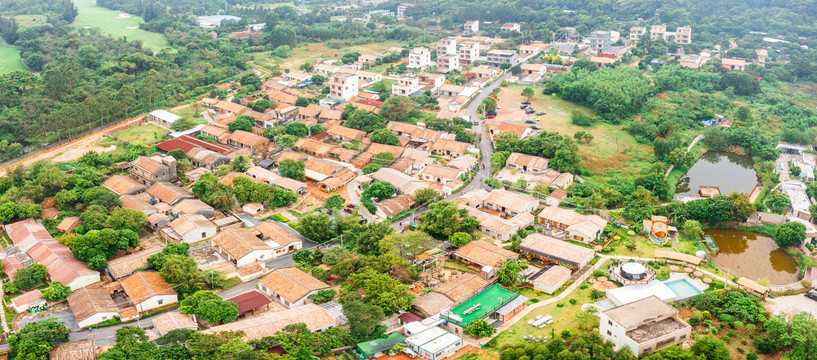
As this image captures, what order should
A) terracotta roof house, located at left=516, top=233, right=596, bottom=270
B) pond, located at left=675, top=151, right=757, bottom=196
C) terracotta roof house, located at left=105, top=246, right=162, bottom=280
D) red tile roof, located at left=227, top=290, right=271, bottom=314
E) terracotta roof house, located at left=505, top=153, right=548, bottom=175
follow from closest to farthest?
red tile roof, located at left=227, top=290, right=271, bottom=314 < terracotta roof house, located at left=105, top=246, right=162, bottom=280 < terracotta roof house, located at left=516, top=233, right=596, bottom=270 < terracotta roof house, located at left=505, top=153, right=548, bottom=175 < pond, located at left=675, top=151, right=757, bottom=196

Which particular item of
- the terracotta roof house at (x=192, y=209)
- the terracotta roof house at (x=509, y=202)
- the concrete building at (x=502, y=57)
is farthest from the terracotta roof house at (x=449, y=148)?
the concrete building at (x=502, y=57)

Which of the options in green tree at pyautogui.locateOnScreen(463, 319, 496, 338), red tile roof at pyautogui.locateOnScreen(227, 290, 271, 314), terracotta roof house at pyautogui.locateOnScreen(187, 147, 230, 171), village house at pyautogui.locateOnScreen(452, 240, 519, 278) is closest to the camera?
green tree at pyautogui.locateOnScreen(463, 319, 496, 338)

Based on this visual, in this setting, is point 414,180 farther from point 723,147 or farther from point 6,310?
point 723,147

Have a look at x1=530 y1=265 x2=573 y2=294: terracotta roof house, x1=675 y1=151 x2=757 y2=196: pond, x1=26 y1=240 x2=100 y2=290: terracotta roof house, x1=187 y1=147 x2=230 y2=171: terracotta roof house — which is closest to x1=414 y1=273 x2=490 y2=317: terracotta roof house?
x1=530 y1=265 x2=573 y2=294: terracotta roof house

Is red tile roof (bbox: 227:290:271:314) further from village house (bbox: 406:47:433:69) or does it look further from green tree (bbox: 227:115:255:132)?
village house (bbox: 406:47:433:69)

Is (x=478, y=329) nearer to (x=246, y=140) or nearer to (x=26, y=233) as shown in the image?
(x=26, y=233)

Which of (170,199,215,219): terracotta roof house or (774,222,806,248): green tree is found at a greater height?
(170,199,215,219): terracotta roof house

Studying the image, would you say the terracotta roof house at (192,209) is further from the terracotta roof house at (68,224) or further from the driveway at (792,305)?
the driveway at (792,305)
